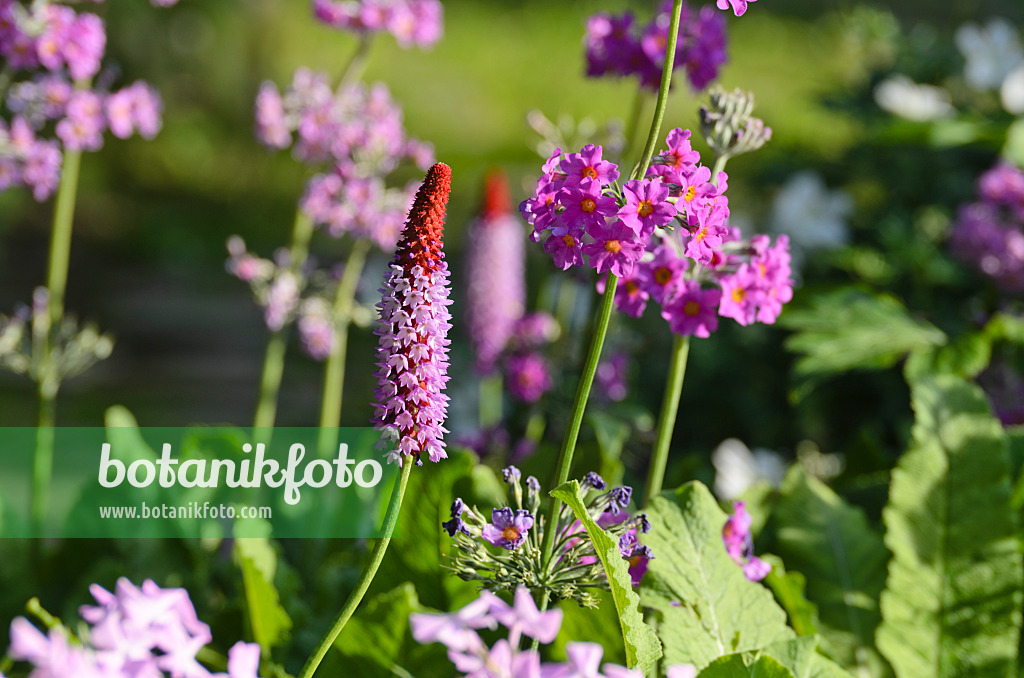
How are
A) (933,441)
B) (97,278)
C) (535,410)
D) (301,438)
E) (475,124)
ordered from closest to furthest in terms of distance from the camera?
1. (933,441)
2. (535,410)
3. (301,438)
4. (97,278)
5. (475,124)

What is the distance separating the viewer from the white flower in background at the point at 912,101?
8.11 feet

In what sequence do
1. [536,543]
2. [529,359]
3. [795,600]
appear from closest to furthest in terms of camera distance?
[536,543] → [795,600] → [529,359]

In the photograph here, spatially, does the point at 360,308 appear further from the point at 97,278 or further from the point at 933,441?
the point at 97,278

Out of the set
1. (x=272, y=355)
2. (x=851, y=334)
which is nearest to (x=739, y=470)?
(x=851, y=334)

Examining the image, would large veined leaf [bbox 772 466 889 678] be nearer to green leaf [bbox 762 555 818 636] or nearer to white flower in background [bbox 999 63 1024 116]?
green leaf [bbox 762 555 818 636]

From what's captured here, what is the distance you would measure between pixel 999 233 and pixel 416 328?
1.75m

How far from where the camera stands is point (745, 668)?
2.98ft

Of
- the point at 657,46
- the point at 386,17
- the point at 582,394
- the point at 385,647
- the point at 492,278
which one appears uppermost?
the point at 386,17

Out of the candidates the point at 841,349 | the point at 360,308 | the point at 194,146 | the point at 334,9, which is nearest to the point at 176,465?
the point at 360,308

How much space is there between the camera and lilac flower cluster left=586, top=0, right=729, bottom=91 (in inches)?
55.3

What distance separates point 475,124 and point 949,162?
412 cm

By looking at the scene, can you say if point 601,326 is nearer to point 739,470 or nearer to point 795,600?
point 795,600

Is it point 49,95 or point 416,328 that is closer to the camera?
point 416,328

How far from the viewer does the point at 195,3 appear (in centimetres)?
592
